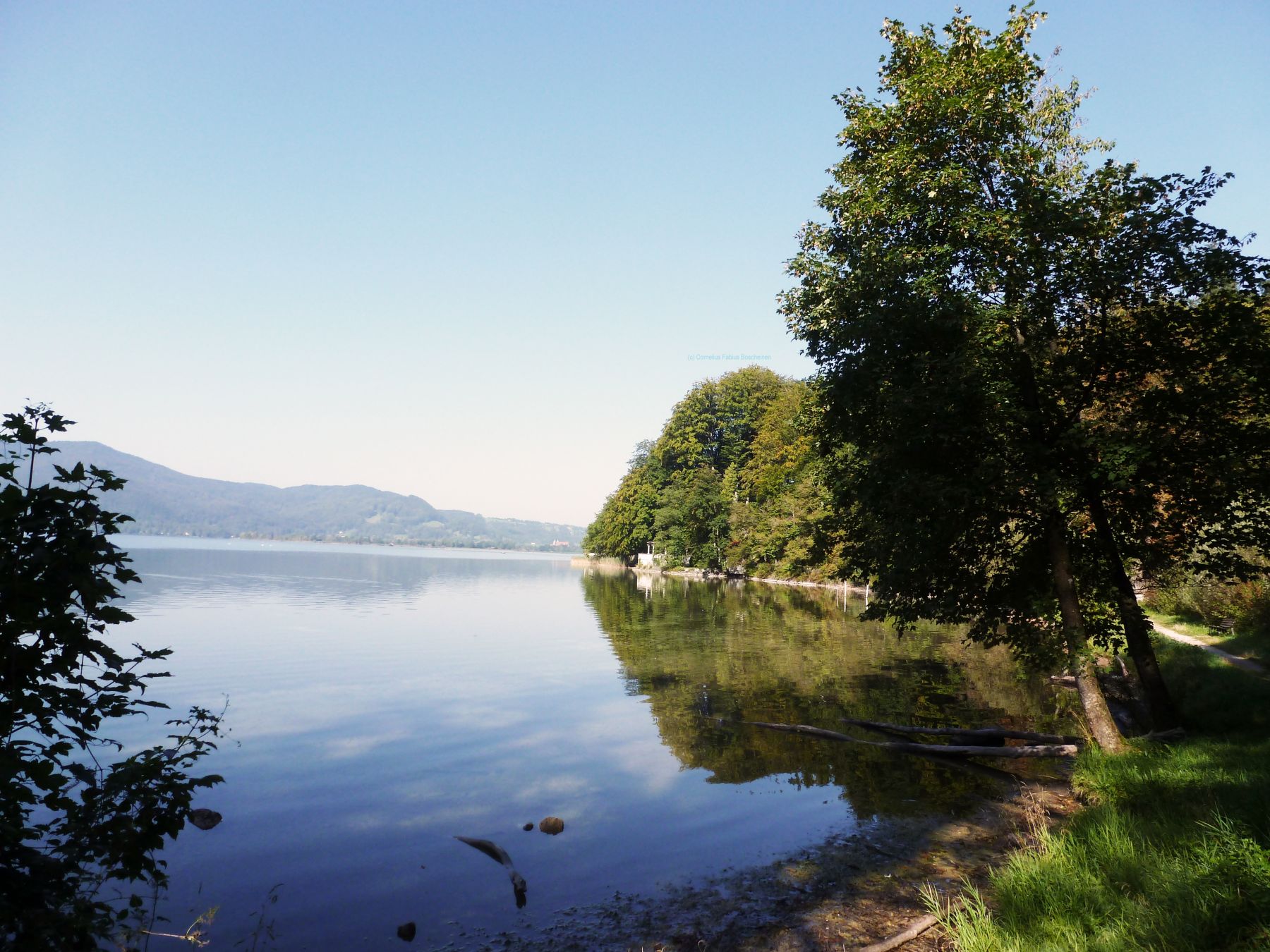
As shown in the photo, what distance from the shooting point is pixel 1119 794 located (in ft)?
36.0

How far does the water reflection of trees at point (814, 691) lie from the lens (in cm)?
1567

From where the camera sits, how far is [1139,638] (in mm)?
14422

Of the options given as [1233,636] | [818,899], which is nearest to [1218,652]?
[1233,636]

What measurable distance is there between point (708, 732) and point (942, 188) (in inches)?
556

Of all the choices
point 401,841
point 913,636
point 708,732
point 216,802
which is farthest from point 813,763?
point 913,636

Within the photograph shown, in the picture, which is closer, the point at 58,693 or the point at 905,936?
the point at 58,693

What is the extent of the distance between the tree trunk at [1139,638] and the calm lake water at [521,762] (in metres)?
4.15

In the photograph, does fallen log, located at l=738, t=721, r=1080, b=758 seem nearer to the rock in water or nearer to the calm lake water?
the calm lake water

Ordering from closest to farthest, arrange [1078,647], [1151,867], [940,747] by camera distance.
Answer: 1. [1151,867]
2. [1078,647]
3. [940,747]

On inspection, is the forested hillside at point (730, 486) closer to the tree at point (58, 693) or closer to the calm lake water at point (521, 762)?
the calm lake water at point (521, 762)

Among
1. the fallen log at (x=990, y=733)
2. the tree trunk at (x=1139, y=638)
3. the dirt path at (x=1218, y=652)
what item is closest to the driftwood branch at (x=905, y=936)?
the fallen log at (x=990, y=733)

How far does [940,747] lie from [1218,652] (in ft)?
34.6

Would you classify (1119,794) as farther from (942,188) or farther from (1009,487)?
(942,188)

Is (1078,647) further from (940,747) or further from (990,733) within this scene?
(990,733)
